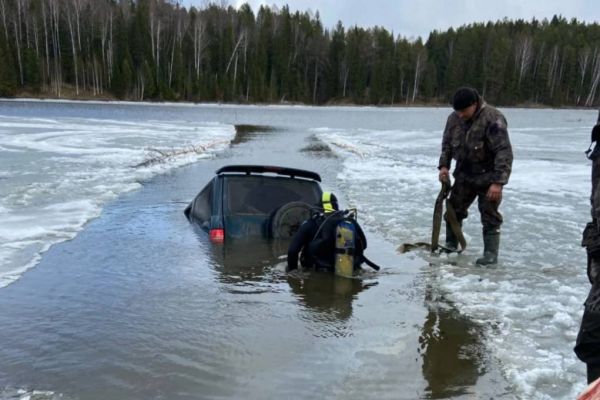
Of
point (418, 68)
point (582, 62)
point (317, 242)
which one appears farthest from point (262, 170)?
point (582, 62)

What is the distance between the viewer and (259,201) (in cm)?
715

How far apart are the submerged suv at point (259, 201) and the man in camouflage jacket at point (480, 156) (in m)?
1.77

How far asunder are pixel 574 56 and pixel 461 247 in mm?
124309

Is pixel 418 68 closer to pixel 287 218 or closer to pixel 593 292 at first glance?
pixel 287 218

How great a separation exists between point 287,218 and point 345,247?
1246 mm

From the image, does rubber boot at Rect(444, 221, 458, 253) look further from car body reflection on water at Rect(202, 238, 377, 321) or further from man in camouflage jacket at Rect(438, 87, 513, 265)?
car body reflection on water at Rect(202, 238, 377, 321)

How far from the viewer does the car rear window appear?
279 inches

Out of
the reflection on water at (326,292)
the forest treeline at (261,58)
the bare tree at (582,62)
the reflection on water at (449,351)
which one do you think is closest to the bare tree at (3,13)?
the forest treeline at (261,58)

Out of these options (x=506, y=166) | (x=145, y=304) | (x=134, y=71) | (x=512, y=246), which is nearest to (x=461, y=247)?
(x=512, y=246)

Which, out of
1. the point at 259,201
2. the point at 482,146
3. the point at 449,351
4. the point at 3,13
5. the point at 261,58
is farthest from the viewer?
the point at 261,58

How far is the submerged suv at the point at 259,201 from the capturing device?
6.92 m

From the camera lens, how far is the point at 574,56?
11488 centimetres

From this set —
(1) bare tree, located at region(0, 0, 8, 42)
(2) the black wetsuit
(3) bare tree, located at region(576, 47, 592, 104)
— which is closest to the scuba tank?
(2) the black wetsuit

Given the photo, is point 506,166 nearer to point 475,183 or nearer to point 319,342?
point 475,183
